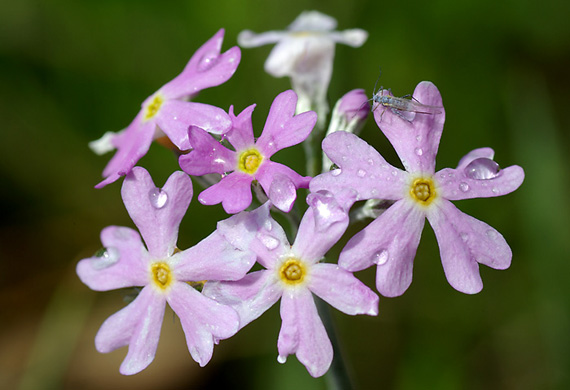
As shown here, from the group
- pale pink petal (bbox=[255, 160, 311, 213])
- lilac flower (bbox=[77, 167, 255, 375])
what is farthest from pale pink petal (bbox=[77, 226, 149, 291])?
pale pink petal (bbox=[255, 160, 311, 213])

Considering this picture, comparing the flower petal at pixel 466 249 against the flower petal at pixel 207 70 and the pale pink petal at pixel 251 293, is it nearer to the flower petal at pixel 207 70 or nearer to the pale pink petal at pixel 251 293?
the pale pink petal at pixel 251 293

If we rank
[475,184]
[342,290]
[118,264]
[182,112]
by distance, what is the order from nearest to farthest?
[342,290] < [475,184] < [118,264] < [182,112]

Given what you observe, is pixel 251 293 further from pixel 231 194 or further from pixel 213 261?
pixel 231 194

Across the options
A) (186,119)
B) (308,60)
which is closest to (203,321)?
(186,119)

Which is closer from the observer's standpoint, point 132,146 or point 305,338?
point 305,338

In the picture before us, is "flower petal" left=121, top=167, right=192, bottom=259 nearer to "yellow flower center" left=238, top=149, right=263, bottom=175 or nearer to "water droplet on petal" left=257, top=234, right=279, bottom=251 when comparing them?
"yellow flower center" left=238, top=149, right=263, bottom=175

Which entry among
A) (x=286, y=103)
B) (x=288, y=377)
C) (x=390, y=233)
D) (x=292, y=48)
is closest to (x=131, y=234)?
A: (x=286, y=103)

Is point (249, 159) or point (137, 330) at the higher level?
point (249, 159)
